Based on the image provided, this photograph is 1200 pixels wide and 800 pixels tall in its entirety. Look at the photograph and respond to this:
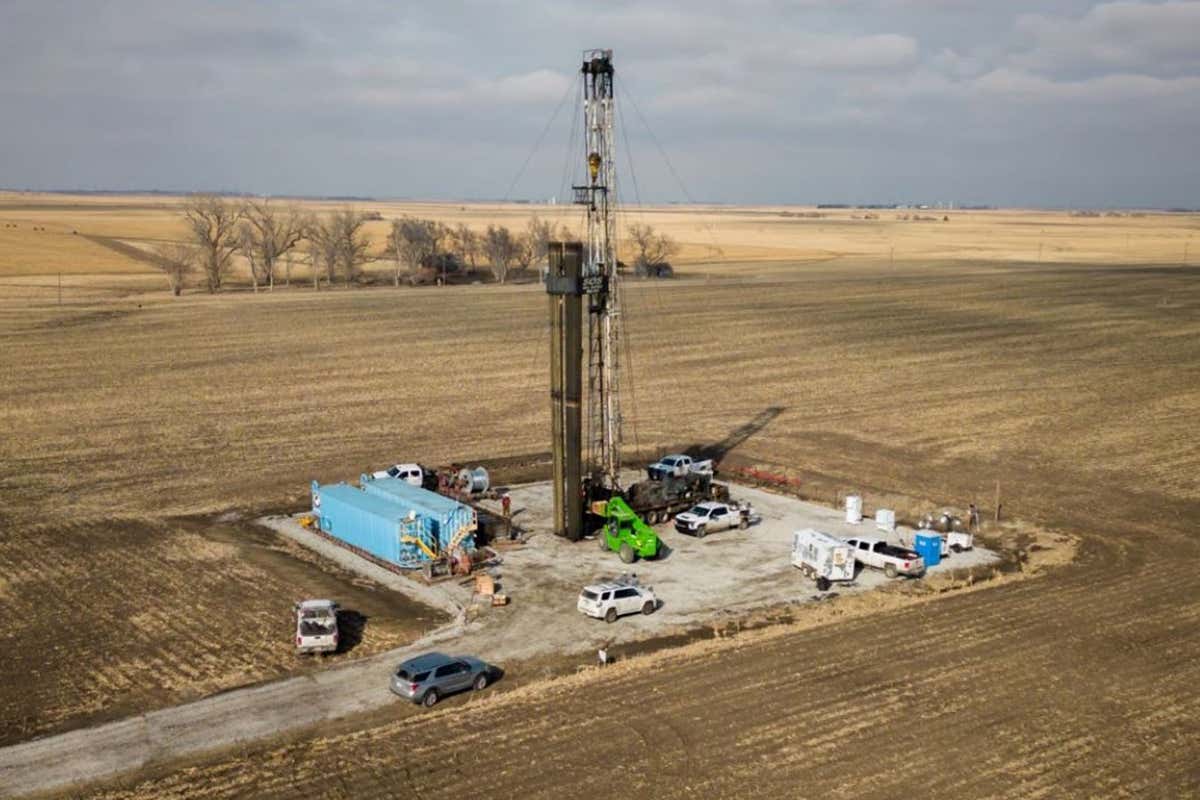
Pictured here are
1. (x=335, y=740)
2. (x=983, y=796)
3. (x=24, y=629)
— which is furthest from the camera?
(x=24, y=629)

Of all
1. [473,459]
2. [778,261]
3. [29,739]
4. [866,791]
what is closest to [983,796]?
[866,791]

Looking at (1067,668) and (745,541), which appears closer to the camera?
(1067,668)

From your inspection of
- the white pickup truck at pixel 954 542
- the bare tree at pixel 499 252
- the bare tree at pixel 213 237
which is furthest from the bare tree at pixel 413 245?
the white pickup truck at pixel 954 542

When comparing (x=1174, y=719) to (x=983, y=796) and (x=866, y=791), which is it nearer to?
(x=983, y=796)

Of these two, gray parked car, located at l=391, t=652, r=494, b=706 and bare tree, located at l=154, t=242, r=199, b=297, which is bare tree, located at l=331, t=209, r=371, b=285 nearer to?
bare tree, located at l=154, t=242, r=199, b=297

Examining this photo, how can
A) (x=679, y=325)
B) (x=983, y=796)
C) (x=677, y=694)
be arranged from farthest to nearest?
(x=679, y=325)
(x=677, y=694)
(x=983, y=796)

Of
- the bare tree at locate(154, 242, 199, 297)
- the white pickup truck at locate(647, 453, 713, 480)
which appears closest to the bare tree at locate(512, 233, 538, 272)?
the bare tree at locate(154, 242, 199, 297)

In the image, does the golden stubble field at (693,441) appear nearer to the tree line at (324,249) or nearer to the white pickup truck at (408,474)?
the white pickup truck at (408,474)
